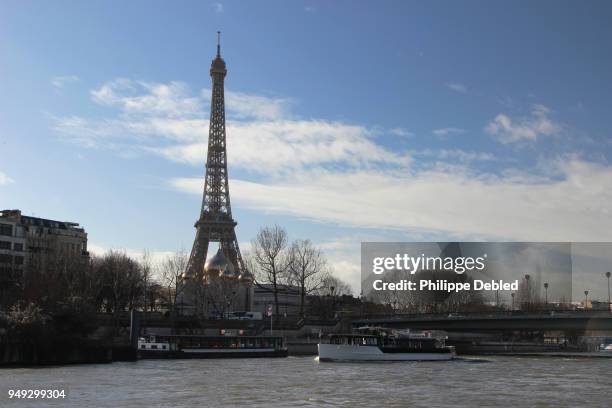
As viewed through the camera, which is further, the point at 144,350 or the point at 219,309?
the point at 219,309

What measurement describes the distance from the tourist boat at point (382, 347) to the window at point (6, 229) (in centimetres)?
5661

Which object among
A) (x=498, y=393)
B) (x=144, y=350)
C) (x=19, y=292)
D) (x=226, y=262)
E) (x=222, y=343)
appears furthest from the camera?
(x=226, y=262)

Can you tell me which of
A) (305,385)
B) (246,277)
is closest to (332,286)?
(246,277)

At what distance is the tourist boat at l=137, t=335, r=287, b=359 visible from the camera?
7507 centimetres

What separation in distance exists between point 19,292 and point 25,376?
3948cm

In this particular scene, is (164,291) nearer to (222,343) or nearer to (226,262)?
(226,262)

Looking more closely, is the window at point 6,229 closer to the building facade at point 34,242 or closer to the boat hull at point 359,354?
the building facade at point 34,242

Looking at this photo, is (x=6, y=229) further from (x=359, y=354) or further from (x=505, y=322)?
(x=505, y=322)

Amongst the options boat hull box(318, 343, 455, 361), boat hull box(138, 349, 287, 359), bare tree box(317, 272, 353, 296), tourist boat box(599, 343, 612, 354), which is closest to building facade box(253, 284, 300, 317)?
bare tree box(317, 272, 353, 296)

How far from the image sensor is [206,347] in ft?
257

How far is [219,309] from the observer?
374 ft

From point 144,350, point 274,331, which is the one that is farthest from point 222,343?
point 274,331

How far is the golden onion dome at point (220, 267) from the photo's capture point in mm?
118312

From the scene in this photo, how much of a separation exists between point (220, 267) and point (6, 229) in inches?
1203
